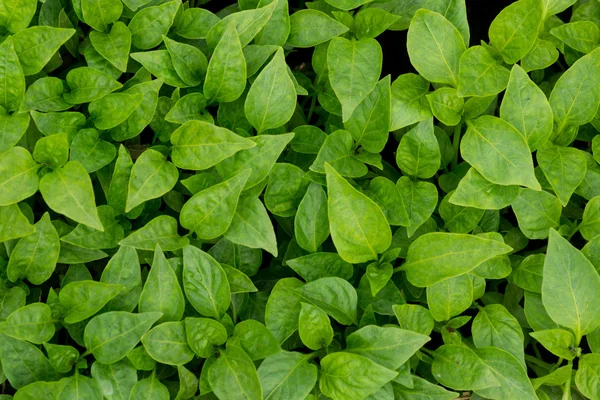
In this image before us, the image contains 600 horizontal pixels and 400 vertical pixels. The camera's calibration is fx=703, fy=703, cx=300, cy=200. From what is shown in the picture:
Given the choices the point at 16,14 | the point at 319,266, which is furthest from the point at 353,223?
the point at 16,14

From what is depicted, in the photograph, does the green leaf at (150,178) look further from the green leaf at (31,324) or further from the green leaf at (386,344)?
the green leaf at (386,344)

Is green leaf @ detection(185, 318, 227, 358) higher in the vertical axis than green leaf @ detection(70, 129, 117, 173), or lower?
lower

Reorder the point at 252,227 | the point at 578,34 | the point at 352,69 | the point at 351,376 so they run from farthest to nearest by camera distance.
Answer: the point at 578,34
the point at 352,69
the point at 252,227
the point at 351,376

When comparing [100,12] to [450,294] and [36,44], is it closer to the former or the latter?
[36,44]

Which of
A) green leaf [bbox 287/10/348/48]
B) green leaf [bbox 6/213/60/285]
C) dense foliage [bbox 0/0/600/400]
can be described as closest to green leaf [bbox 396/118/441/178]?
dense foliage [bbox 0/0/600/400]

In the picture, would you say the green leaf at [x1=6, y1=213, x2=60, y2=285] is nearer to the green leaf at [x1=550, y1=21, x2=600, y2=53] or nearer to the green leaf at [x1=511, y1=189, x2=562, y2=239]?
the green leaf at [x1=511, y1=189, x2=562, y2=239]

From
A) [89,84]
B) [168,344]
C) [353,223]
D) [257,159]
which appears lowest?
[168,344]
